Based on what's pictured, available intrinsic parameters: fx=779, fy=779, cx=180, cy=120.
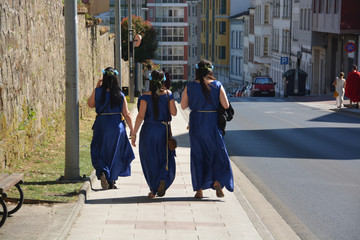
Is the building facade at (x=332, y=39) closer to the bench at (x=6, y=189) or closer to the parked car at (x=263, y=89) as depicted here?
the parked car at (x=263, y=89)

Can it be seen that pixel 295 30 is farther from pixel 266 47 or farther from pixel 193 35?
pixel 193 35

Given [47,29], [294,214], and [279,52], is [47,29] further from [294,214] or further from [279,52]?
[279,52]

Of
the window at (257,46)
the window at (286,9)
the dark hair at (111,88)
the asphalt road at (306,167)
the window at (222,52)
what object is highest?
the window at (286,9)

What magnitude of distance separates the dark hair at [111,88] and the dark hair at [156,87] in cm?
68

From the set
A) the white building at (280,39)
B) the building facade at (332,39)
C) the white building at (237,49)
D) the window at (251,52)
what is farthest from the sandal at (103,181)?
the white building at (237,49)

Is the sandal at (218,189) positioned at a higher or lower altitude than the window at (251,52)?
higher

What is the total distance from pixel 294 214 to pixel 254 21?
79785 mm

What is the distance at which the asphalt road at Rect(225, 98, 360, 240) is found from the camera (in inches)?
384

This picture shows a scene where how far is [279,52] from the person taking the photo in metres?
77.8

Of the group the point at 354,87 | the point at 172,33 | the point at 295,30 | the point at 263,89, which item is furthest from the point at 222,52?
the point at 354,87

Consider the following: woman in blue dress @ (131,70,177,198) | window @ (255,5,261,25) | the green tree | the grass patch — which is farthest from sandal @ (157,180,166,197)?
window @ (255,5,261,25)

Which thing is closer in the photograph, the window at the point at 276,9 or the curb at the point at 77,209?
the curb at the point at 77,209

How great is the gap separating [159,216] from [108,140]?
2075 millimetres

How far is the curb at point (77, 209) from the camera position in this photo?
26.1ft
